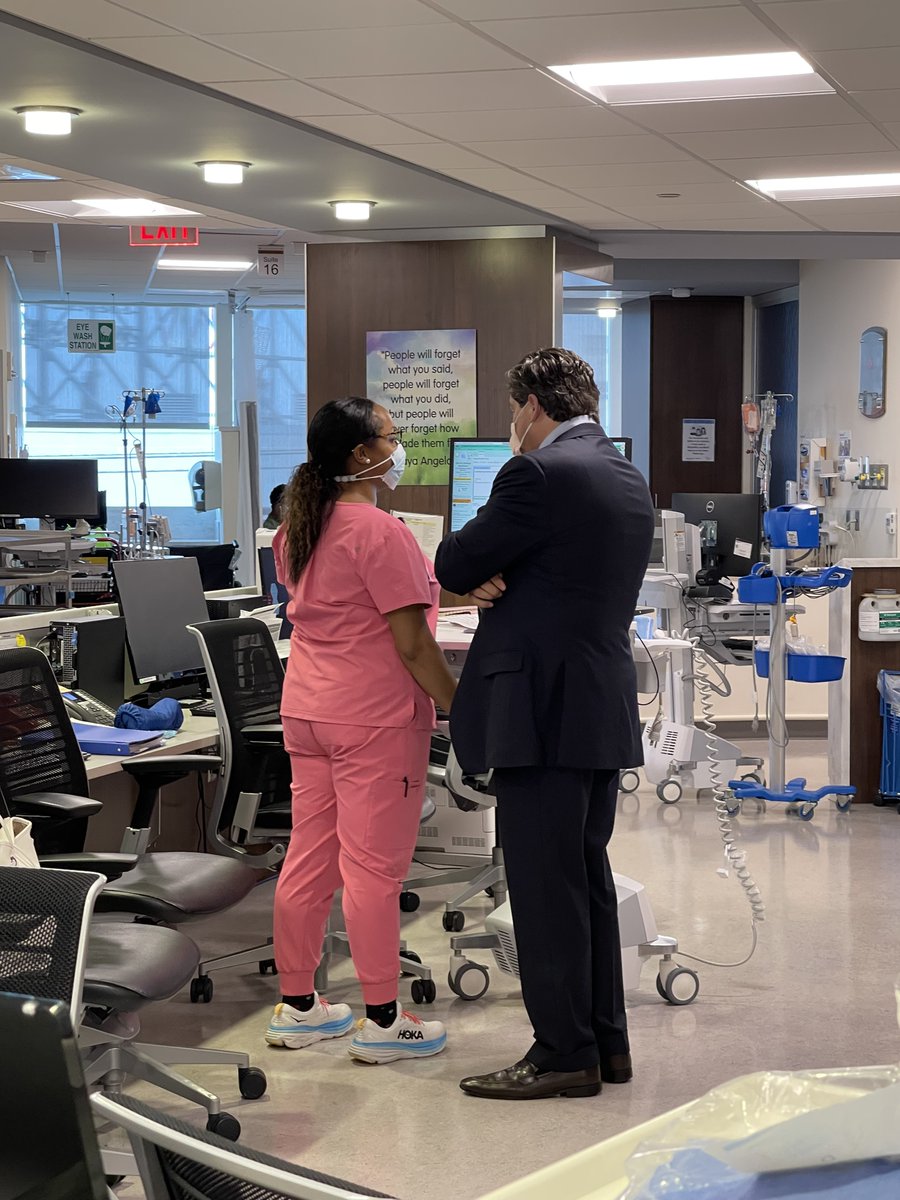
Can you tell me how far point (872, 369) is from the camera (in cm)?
1025

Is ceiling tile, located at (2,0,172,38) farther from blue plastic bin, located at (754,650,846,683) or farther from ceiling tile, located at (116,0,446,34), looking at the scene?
blue plastic bin, located at (754,650,846,683)

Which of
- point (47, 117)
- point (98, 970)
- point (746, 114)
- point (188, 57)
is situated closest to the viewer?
point (98, 970)

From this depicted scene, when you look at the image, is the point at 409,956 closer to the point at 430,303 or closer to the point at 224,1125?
the point at 224,1125

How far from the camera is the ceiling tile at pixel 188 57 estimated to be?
3.90 metres

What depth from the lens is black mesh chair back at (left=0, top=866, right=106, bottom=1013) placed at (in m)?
2.07

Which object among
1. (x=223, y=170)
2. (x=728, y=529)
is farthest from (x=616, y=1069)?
(x=728, y=529)

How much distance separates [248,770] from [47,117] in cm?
227

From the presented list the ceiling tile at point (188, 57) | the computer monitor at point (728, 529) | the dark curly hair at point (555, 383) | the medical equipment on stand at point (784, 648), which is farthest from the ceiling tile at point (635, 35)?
the computer monitor at point (728, 529)

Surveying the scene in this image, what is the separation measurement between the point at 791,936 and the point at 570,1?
116 inches

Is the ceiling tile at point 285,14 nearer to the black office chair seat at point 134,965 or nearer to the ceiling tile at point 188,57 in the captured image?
the ceiling tile at point 188,57

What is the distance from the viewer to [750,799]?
23.0ft

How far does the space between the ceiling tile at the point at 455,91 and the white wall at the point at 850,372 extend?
6.03m

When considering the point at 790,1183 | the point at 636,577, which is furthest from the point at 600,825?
the point at 790,1183

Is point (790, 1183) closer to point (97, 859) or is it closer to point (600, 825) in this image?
point (600, 825)
